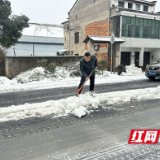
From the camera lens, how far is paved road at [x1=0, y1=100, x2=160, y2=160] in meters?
2.71

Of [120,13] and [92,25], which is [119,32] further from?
[92,25]

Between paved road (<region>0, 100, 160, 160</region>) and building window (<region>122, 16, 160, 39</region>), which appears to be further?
building window (<region>122, 16, 160, 39</region>)

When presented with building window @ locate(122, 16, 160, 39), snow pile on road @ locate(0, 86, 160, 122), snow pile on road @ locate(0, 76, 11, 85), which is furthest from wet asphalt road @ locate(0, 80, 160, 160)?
building window @ locate(122, 16, 160, 39)

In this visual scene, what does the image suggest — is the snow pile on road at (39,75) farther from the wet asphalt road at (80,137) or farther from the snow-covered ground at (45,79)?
the wet asphalt road at (80,137)

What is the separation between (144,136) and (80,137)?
124 cm

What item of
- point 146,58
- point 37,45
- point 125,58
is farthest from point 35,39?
point 146,58

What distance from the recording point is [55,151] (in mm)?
2783

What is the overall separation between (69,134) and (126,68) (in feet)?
41.4

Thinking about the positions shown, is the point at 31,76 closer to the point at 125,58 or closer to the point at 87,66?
the point at 87,66

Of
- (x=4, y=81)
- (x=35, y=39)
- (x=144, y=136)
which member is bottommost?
(x=144, y=136)

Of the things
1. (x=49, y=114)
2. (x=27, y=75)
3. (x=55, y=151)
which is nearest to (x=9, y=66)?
(x=27, y=75)

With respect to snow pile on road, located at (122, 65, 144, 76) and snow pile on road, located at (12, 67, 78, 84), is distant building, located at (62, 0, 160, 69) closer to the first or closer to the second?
snow pile on road, located at (122, 65, 144, 76)

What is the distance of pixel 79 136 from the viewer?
3.31 metres

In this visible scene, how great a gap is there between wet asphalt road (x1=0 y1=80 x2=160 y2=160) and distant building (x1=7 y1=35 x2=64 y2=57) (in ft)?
125
